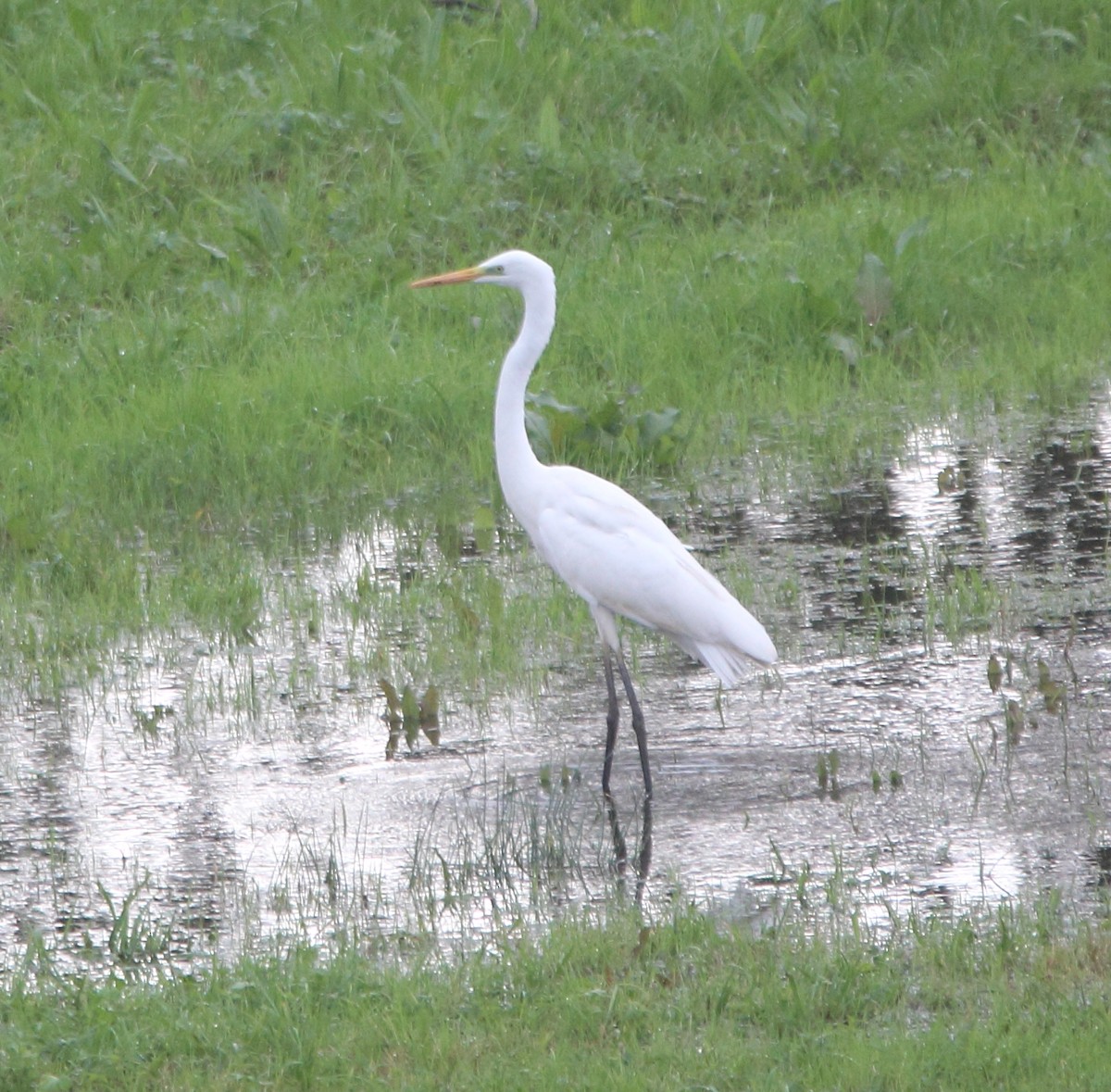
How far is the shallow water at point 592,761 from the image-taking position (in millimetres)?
4316

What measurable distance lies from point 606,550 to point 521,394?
58 centimetres

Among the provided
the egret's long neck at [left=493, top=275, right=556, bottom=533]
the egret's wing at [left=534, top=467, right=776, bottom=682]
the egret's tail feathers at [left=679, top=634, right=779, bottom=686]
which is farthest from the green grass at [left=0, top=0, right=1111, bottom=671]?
the egret's tail feathers at [left=679, top=634, right=779, bottom=686]

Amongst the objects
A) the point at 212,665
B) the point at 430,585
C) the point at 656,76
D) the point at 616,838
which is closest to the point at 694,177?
the point at 656,76

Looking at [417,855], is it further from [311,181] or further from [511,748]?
[311,181]

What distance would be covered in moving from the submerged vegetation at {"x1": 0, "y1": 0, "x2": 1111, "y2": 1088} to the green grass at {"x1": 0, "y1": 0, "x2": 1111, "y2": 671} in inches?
1.1

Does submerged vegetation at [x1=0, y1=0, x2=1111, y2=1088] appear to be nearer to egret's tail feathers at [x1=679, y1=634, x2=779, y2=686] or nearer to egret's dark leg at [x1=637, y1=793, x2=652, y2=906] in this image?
egret's dark leg at [x1=637, y1=793, x2=652, y2=906]

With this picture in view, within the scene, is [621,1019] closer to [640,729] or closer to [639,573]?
[640,729]

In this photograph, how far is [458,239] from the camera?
944 cm

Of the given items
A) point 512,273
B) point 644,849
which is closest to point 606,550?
point 512,273

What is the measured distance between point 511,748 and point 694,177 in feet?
18.1

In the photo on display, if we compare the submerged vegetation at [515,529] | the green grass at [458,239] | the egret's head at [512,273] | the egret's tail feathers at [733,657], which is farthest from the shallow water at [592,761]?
the egret's head at [512,273]

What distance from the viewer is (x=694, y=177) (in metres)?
10.1

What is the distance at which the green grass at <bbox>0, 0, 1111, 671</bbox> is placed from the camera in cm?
748

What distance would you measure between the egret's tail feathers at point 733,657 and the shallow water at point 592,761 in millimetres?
A: 190
